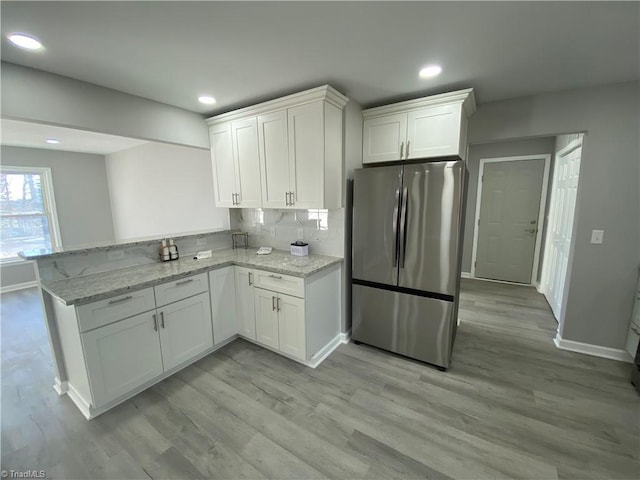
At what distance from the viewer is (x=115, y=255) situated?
7.69 ft

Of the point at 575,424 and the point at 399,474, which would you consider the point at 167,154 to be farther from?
the point at 575,424

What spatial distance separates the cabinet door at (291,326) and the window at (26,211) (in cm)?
496

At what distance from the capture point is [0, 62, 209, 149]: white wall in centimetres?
179

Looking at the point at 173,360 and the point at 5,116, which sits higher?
the point at 5,116

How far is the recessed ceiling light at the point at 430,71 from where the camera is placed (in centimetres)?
190

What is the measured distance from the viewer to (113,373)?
6.16ft

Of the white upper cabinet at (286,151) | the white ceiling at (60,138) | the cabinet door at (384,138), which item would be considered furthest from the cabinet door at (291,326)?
the white ceiling at (60,138)

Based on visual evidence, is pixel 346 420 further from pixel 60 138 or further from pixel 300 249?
pixel 60 138

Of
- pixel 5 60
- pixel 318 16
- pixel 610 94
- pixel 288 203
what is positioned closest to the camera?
pixel 318 16

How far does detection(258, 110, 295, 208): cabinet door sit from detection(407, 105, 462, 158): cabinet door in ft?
3.85

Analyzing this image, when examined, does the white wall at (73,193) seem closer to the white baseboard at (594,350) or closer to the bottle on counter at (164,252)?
the bottle on counter at (164,252)

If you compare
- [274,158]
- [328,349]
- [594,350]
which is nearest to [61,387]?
[328,349]

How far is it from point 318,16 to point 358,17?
0.21m

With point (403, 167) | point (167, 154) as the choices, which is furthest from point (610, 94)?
point (167, 154)
